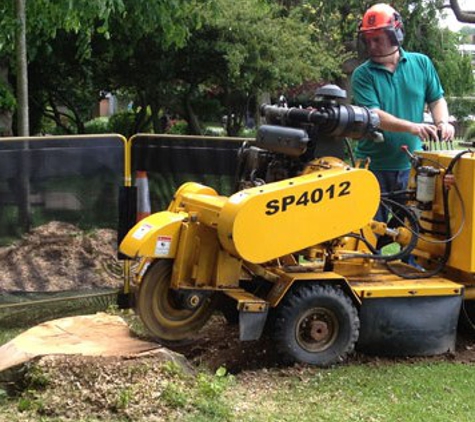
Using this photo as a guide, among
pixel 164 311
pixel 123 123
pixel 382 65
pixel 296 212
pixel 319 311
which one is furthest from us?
pixel 123 123

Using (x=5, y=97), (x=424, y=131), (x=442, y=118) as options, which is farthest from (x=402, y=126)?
(x=5, y=97)

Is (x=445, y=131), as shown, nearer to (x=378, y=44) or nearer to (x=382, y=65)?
(x=382, y=65)

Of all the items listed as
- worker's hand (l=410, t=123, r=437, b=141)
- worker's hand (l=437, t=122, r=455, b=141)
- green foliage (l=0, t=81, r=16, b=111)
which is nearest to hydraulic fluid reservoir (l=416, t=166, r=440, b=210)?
worker's hand (l=410, t=123, r=437, b=141)

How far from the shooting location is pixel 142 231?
16.8ft

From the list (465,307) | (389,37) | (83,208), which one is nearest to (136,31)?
(83,208)

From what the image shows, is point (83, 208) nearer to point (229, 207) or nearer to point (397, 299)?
point (229, 207)

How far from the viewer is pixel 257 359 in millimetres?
5395

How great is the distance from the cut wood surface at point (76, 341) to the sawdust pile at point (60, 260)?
103 centimetres

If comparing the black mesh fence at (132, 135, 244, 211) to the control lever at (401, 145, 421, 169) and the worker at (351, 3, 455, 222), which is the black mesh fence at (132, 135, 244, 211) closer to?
the worker at (351, 3, 455, 222)

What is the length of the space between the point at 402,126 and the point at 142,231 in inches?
79.1

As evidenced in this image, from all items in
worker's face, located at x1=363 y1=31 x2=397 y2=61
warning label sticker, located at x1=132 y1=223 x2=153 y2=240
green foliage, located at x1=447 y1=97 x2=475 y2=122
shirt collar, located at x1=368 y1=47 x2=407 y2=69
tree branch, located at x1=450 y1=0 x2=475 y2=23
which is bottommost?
green foliage, located at x1=447 y1=97 x2=475 y2=122

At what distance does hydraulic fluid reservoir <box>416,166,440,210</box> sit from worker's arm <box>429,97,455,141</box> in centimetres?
48

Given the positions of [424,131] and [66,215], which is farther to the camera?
[66,215]

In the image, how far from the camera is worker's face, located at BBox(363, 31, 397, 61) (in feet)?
19.6
